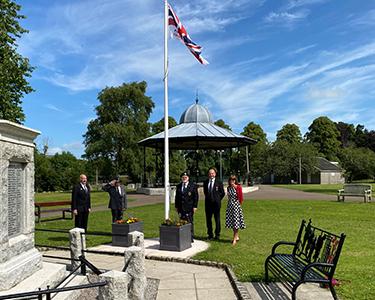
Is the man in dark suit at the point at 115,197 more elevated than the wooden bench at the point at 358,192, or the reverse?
the man in dark suit at the point at 115,197

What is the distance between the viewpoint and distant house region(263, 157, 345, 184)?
6731 cm

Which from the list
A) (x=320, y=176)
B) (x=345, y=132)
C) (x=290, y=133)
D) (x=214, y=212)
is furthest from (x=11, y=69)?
(x=345, y=132)

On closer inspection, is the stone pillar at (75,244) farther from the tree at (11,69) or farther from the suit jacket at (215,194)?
the tree at (11,69)

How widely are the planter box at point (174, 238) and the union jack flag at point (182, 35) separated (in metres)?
5.59

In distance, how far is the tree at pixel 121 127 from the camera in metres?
43.3

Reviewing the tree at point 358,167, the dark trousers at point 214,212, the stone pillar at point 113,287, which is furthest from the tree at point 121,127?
the stone pillar at point 113,287

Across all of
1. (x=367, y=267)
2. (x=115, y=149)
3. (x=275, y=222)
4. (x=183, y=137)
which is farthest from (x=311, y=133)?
(x=367, y=267)

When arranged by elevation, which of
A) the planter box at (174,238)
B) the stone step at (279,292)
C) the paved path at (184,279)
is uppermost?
the planter box at (174,238)

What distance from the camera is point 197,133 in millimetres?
25453

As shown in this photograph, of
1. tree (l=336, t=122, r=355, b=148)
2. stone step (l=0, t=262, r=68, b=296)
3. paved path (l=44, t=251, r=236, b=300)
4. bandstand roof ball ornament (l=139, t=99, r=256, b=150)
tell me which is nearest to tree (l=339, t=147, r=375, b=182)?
bandstand roof ball ornament (l=139, t=99, r=256, b=150)

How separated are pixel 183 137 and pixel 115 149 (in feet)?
67.3

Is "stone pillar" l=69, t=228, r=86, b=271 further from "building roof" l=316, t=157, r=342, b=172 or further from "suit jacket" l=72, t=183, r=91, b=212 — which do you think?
"building roof" l=316, t=157, r=342, b=172

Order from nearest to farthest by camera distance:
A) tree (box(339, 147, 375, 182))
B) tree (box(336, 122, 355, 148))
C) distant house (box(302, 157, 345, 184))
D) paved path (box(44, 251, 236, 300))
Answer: paved path (box(44, 251, 236, 300)), tree (box(339, 147, 375, 182)), distant house (box(302, 157, 345, 184)), tree (box(336, 122, 355, 148))

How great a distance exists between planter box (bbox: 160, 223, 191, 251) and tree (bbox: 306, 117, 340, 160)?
7825 cm
